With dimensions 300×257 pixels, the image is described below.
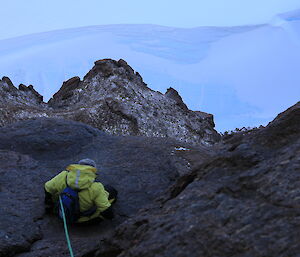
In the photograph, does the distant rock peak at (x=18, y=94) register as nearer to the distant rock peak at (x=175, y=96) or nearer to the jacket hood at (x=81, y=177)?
the distant rock peak at (x=175, y=96)

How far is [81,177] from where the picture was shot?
986cm

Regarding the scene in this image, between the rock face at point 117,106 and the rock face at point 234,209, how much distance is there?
2320 cm

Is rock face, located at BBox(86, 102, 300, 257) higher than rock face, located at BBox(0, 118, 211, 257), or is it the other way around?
rock face, located at BBox(0, 118, 211, 257)

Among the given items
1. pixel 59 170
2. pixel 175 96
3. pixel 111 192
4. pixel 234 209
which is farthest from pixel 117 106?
pixel 234 209

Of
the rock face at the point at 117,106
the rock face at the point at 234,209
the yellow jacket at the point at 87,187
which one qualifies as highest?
the rock face at the point at 117,106

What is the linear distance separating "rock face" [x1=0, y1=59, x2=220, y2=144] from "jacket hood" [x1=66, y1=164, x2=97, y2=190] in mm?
20022

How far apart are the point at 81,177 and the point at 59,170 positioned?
4.03 metres

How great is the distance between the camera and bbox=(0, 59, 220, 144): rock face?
31.0m

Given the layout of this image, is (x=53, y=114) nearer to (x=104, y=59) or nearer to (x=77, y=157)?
(x=104, y=59)

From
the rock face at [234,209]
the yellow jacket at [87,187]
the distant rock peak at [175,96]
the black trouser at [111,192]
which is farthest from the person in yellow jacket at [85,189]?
the distant rock peak at [175,96]

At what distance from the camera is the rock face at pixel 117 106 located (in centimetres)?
3100

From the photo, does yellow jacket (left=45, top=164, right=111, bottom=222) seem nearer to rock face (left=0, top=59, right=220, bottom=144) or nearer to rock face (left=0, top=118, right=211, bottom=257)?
rock face (left=0, top=118, right=211, bottom=257)

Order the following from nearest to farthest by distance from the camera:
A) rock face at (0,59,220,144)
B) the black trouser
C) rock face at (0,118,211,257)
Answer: rock face at (0,118,211,257)
the black trouser
rock face at (0,59,220,144)

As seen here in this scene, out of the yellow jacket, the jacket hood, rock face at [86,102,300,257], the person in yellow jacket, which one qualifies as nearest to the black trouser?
the person in yellow jacket
